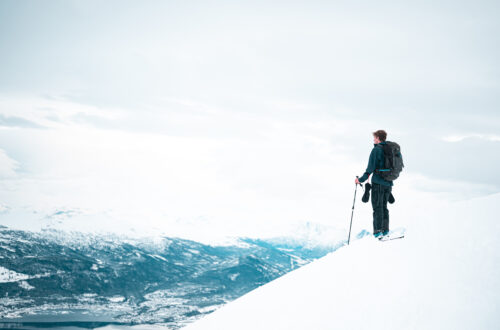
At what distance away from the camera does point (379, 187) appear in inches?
422

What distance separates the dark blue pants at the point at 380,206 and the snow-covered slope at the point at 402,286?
0.61m

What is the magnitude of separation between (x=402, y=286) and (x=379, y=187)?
4158 mm

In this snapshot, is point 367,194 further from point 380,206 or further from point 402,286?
point 402,286

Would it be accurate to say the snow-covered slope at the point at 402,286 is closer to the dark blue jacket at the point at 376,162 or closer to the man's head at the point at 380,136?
the dark blue jacket at the point at 376,162

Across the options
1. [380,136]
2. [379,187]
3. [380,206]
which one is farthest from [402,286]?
[380,136]

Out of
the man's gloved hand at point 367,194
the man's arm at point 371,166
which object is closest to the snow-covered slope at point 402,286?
the man's gloved hand at point 367,194

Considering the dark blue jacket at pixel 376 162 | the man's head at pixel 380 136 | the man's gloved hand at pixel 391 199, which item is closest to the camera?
the dark blue jacket at pixel 376 162

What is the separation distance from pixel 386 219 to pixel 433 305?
4.58 meters

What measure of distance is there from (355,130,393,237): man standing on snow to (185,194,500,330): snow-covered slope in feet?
2.15

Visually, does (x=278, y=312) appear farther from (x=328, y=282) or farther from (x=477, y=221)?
(x=477, y=221)

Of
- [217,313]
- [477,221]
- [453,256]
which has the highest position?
[477,221]

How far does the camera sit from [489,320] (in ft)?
18.1

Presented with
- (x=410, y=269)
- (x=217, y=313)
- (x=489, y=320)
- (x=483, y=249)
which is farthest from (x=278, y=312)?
(x=483, y=249)

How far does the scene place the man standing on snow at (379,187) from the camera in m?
10.5
